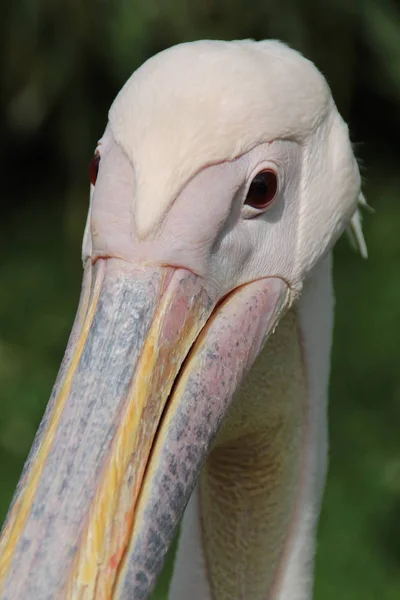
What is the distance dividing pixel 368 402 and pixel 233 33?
94.2 inches

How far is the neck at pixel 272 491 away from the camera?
2238mm

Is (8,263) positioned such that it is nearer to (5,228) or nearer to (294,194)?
(5,228)

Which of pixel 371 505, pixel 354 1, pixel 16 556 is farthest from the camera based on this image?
pixel 354 1

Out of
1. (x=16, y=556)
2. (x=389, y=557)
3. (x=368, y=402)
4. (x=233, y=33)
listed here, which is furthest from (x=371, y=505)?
(x=16, y=556)

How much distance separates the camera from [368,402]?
5516mm

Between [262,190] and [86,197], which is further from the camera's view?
[86,197]

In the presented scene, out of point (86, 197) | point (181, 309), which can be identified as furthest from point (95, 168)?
point (86, 197)

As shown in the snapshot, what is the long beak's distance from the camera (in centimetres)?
163

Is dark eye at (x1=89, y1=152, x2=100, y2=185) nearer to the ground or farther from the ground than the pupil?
nearer to the ground

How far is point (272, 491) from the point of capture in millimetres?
2289

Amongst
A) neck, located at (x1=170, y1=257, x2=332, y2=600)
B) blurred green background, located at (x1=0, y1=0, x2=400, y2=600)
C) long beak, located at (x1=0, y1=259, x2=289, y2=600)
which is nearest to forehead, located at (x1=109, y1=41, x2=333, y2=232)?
long beak, located at (x1=0, y1=259, x2=289, y2=600)

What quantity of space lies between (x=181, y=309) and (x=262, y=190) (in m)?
0.29

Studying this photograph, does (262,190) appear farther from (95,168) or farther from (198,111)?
(95,168)

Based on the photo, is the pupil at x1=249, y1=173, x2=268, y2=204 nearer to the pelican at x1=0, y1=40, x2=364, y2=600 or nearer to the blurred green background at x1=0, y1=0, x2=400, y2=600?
the pelican at x1=0, y1=40, x2=364, y2=600
